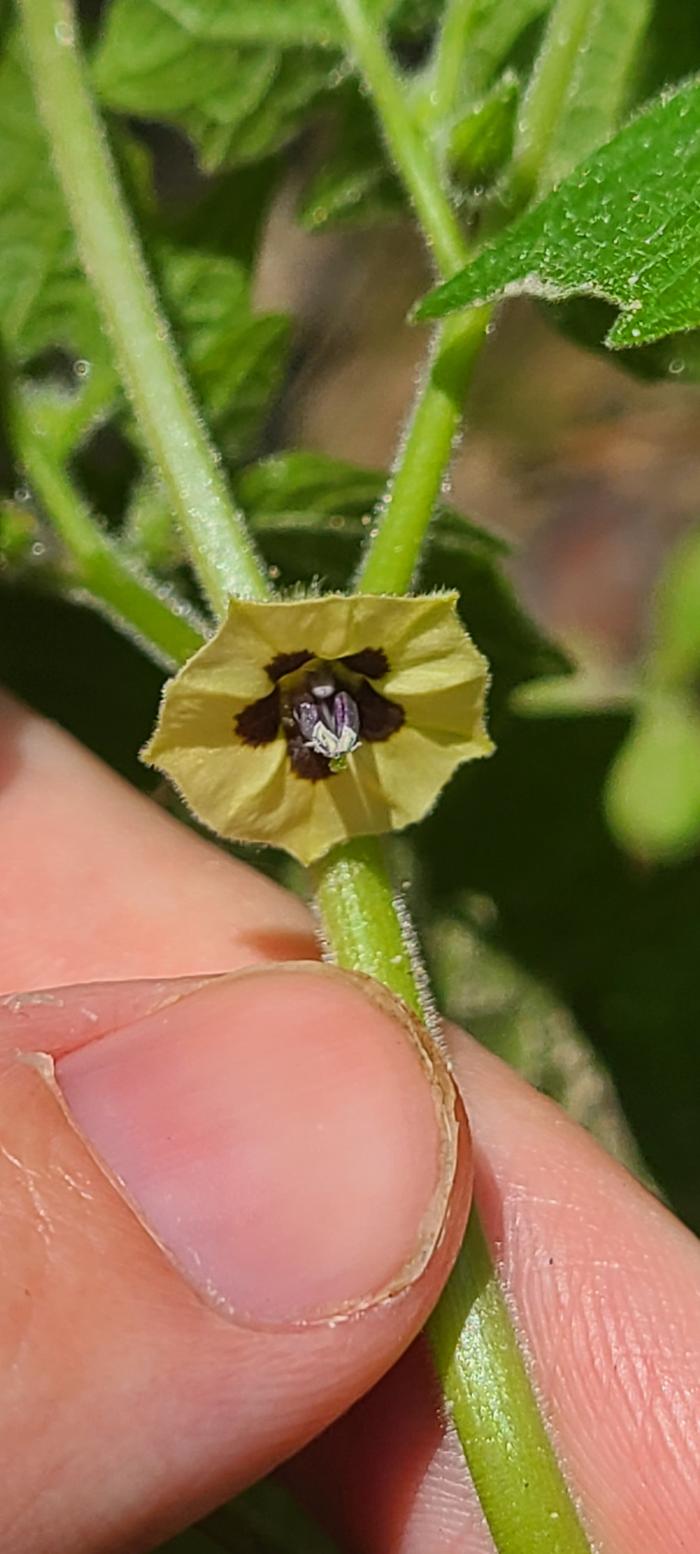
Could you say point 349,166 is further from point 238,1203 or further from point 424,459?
point 238,1203

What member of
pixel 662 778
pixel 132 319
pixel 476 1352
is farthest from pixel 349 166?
pixel 662 778

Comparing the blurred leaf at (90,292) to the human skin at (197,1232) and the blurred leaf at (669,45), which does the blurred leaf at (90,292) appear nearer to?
the blurred leaf at (669,45)

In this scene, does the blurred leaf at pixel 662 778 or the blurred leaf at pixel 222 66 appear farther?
the blurred leaf at pixel 662 778

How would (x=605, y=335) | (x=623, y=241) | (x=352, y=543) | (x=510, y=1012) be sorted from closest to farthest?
(x=623, y=241)
(x=605, y=335)
(x=352, y=543)
(x=510, y=1012)

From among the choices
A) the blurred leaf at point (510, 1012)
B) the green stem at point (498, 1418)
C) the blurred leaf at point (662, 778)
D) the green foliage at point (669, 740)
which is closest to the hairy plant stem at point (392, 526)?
the green stem at point (498, 1418)

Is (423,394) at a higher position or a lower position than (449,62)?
lower

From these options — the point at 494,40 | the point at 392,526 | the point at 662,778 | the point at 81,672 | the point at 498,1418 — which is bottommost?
the point at 662,778
